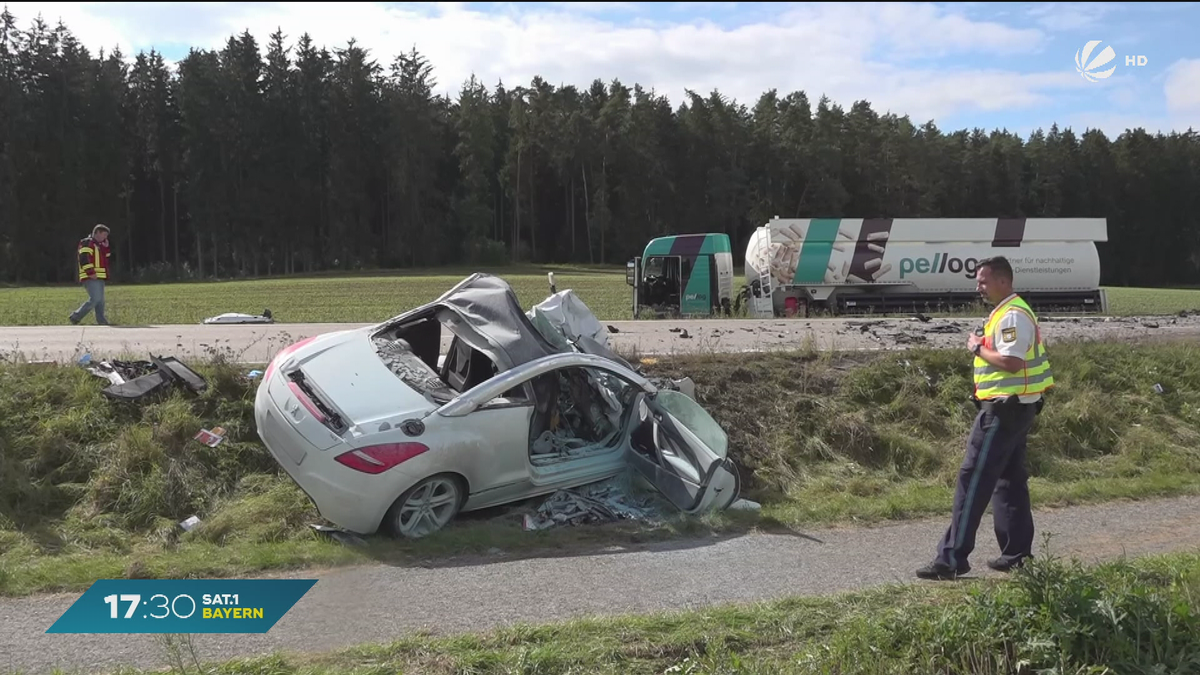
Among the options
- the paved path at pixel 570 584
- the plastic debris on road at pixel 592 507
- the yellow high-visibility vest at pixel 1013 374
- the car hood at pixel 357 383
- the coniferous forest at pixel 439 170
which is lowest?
the plastic debris on road at pixel 592 507

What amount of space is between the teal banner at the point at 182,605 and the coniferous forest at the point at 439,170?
195 feet

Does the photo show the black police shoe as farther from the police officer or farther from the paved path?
the paved path

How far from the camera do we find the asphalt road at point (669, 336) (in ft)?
34.1

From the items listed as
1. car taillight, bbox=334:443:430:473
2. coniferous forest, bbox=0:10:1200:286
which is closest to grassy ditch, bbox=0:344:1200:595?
car taillight, bbox=334:443:430:473

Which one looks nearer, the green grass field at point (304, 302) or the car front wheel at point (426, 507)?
the car front wheel at point (426, 507)

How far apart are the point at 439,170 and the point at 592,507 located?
229 feet

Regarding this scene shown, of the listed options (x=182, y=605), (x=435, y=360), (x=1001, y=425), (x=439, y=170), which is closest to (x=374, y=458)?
(x=182, y=605)

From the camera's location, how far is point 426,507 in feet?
20.0

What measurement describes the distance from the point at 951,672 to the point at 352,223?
225 ft

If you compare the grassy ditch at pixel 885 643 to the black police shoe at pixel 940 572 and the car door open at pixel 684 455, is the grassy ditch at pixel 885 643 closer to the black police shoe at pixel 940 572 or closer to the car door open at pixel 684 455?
the black police shoe at pixel 940 572

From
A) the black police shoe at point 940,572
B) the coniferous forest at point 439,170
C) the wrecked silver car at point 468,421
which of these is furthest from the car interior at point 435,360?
the coniferous forest at point 439,170

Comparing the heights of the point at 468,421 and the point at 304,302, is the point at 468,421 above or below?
above

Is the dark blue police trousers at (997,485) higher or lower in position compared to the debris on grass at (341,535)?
higher

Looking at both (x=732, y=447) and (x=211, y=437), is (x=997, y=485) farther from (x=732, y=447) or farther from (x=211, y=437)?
(x=211, y=437)
